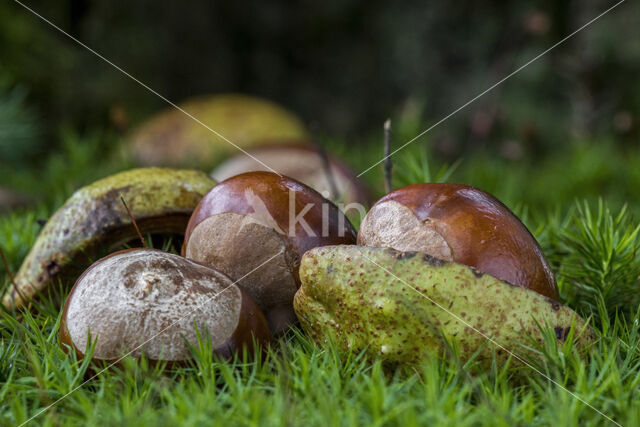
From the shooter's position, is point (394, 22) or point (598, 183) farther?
point (394, 22)

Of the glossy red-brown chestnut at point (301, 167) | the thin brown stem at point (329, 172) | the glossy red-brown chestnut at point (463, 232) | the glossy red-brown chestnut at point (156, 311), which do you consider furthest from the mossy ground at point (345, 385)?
the glossy red-brown chestnut at point (301, 167)

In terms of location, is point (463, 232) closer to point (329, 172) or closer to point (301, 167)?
point (329, 172)

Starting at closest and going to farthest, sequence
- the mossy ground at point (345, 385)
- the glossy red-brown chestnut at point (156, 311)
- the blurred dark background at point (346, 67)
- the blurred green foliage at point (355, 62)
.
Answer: the mossy ground at point (345, 385)
the glossy red-brown chestnut at point (156, 311)
the blurred dark background at point (346, 67)
the blurred green foliage at point (355, 62)

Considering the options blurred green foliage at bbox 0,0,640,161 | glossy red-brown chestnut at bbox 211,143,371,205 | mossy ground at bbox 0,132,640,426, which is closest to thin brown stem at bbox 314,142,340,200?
glossy red-brown chestnut at bbox 211,143,371,205

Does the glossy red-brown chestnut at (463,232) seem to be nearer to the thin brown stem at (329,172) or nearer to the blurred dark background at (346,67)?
the thin brown stem at (329,172)

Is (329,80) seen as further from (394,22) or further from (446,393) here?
(446,393)

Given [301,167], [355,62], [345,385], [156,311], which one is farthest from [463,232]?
[355,62]

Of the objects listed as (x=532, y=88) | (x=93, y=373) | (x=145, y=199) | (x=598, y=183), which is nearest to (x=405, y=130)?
(x=598, y=183)
